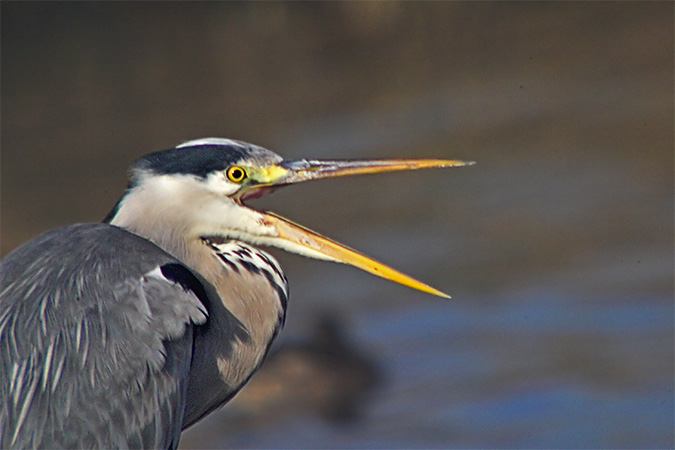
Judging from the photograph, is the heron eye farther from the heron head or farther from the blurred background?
the blurred background

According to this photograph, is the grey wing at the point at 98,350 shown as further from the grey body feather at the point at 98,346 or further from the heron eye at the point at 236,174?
the heron eye at the point at 236,174

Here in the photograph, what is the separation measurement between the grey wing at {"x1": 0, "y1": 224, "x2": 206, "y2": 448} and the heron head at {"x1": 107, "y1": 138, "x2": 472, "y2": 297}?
0.57 ft

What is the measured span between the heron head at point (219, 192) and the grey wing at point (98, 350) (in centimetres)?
17

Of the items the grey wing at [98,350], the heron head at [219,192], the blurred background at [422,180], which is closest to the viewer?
the grey wing at [98,350]

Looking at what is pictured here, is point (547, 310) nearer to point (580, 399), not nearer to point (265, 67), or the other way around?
point (580, 399)

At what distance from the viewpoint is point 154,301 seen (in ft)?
11.4

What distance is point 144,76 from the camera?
8953 millimetres

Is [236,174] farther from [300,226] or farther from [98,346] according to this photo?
[98,346]

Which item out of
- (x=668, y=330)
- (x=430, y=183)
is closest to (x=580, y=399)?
(x=668, y=330)

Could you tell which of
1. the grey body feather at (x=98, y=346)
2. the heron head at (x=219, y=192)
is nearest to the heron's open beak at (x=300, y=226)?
the heron head at (x=219, y=192)

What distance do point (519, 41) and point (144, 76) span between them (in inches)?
117

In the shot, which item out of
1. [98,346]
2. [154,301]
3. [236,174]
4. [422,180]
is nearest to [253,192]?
[236,174]

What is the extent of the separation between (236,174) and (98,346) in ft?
2.15

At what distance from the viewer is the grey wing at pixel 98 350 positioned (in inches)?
132
